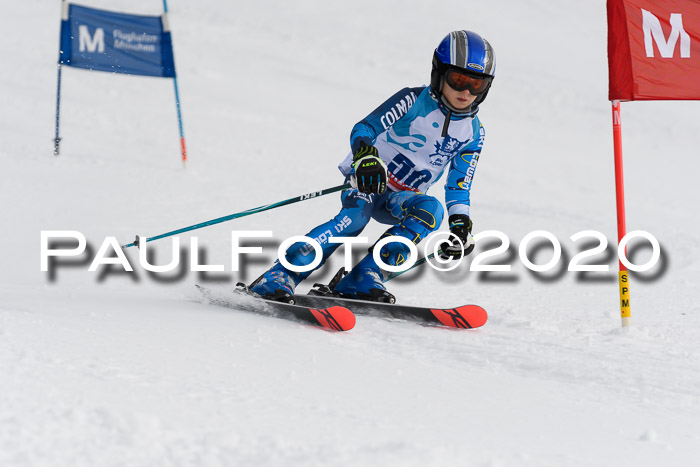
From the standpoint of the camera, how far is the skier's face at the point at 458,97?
418 centimetres

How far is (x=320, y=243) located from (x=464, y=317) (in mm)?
956

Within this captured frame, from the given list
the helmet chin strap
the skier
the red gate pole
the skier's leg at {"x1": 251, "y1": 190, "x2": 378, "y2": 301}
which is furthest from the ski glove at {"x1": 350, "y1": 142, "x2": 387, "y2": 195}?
the red gate pole

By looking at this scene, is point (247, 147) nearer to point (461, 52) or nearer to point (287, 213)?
point (287, 213)

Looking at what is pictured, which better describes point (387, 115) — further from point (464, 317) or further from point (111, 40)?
point (111, 40)

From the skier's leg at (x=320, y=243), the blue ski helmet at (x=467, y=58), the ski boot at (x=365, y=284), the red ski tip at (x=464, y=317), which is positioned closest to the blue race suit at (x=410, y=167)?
the skier's leg at (x=320, y=243)

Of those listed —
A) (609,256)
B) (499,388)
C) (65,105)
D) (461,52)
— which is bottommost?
(499,388)

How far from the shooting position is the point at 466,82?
412 cm

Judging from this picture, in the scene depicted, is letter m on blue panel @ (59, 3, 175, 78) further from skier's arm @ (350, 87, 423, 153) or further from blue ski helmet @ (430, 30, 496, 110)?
blue ski helmet @ (430, 30, 496, 110)

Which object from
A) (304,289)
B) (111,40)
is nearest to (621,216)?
(304,289)

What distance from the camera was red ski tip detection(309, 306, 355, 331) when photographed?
3.75m

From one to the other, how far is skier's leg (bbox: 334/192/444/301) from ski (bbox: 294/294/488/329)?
11cm

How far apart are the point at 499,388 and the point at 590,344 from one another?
1079mm

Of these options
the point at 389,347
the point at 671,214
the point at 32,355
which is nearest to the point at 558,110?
the point at 671,214

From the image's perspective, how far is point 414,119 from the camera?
4395 millimetres
